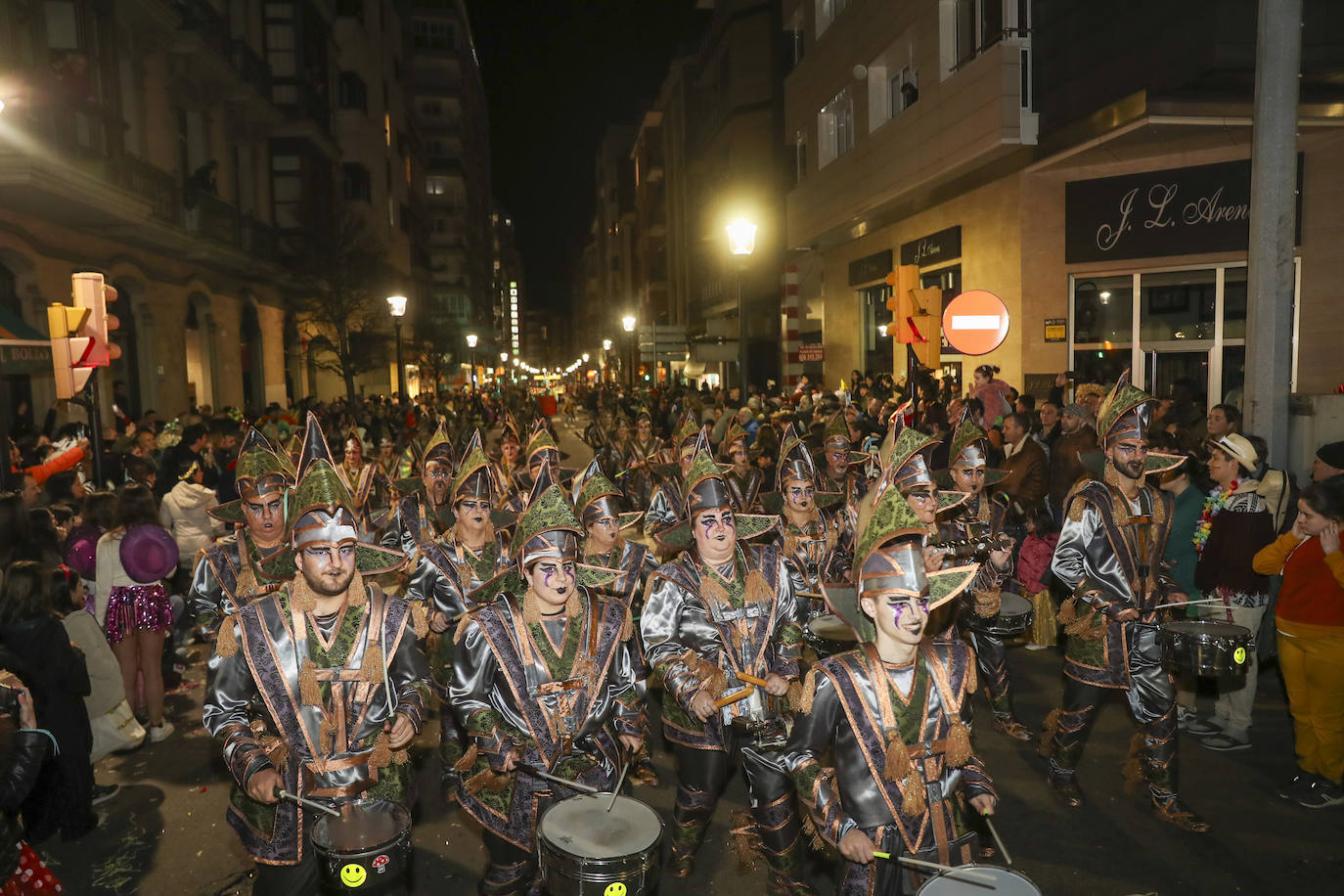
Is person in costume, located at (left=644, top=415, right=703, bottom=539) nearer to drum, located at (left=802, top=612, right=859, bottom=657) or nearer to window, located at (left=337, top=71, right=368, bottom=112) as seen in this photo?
drum, located at (left=802, top=612, right=859, bottom=657)

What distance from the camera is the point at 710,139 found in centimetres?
4144

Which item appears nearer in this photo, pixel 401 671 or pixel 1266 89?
pixel 401 671

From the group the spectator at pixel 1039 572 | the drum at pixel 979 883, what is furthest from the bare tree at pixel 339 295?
the drum at pixel 979 883

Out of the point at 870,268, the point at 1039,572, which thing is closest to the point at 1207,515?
the point at 1039,572

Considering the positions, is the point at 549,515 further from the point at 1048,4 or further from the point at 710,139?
the point at 710,139

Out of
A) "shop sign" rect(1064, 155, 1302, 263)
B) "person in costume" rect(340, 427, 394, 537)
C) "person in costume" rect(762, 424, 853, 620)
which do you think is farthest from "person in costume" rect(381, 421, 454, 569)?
"shop sign" rect(1064, 155, 1302, 263)

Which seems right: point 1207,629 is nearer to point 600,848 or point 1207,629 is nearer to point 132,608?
point 600,848

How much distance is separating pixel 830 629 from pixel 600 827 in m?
1.91

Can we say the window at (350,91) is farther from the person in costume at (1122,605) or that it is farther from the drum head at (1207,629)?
the drum head at (1207,629)

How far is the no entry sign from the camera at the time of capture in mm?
11344

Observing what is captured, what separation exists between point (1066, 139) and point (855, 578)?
43.3 ft

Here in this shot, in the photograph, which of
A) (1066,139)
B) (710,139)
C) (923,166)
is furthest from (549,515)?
(710,139)

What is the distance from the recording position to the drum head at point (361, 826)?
3.45m

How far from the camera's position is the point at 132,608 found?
7559 millimetres
